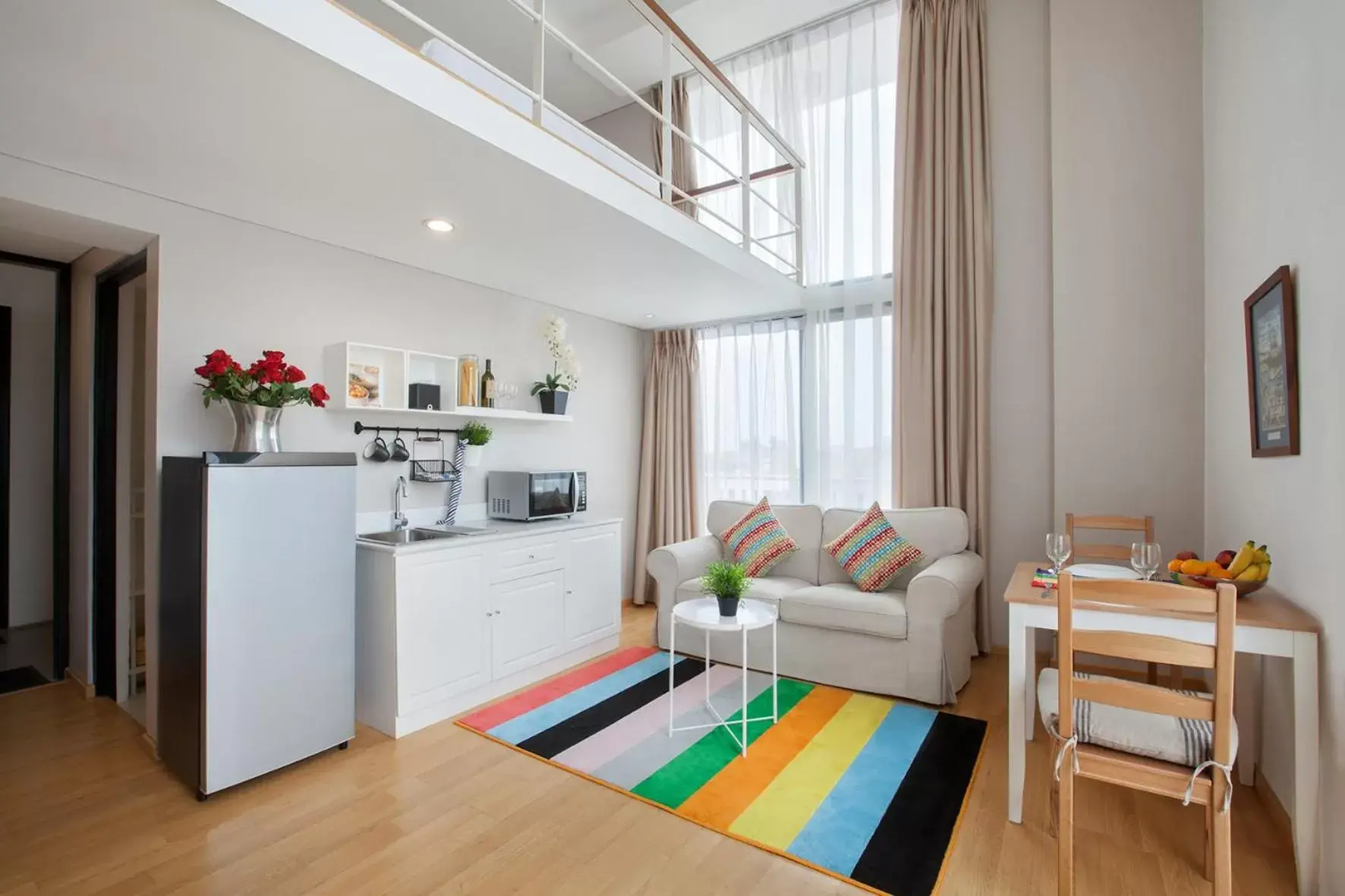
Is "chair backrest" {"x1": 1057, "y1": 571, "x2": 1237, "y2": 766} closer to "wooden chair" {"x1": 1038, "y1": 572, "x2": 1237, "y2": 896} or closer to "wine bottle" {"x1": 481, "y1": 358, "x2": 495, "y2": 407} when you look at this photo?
"wooden chair" {"x1": 1038, "y1": 572, "x2": 1237, "y2": 896}

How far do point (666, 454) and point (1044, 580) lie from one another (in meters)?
3.08

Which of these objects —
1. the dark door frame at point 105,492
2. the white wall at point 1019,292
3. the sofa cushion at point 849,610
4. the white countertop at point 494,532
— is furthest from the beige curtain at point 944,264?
the dark door frame at point 105,492

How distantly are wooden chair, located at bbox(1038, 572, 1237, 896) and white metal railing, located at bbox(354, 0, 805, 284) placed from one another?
93.4 inches

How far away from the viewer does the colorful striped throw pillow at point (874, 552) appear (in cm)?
357

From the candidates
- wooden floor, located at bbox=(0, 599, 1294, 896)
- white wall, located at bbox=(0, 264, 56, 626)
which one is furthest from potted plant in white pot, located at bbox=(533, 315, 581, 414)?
white wall, located at bbox=(0, 264, 56, 626)

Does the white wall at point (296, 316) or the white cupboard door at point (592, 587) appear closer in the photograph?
the white wall at point (296, 316)

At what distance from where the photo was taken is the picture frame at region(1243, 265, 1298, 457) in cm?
197

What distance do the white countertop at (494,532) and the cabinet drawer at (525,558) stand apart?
5 centimetres

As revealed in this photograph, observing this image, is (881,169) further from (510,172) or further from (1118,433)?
(510,172)

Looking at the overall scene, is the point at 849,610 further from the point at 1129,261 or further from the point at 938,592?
the point at 1129,261

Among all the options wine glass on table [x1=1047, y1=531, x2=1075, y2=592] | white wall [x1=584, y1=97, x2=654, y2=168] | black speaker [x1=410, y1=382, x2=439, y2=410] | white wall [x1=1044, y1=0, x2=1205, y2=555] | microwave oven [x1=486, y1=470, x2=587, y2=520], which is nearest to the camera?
wine glass on table [x1=1047, y1=531, x2=1075, y2=592]

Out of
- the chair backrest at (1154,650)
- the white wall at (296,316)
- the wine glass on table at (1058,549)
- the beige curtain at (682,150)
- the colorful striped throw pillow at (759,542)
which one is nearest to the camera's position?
the chair backrest at (1154,650)

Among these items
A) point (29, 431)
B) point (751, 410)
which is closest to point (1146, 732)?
point (751, 410)

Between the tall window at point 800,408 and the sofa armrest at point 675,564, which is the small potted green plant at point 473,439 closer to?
the sofa armrest at point 675,564
